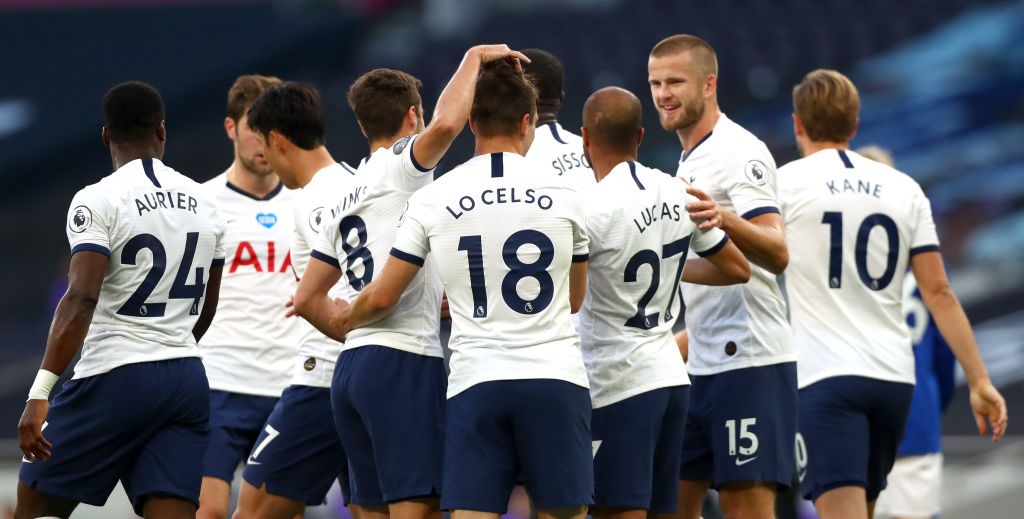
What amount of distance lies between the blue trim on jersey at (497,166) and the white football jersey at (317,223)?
→ 63cm

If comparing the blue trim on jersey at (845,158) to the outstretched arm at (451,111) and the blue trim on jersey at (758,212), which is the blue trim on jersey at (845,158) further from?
the outstretched arm at (451,111)

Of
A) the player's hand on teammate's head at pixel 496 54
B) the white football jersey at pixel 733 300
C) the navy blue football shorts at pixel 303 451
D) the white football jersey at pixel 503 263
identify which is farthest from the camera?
the navy blue football shorts at pixel 303 451

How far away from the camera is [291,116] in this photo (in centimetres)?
630

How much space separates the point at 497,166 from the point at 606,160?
0.70 m

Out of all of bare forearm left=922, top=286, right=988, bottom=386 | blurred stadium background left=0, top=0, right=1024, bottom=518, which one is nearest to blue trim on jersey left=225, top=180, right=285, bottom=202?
bare forearm left=922, top=286, right=988, bottom=386

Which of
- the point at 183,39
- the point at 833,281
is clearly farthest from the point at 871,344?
Answer: the point at 183,39

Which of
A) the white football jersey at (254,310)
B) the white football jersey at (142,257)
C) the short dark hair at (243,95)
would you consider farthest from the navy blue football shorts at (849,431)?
the short dark hair at (243,95)

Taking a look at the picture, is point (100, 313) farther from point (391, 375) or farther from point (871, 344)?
point (871, 344)

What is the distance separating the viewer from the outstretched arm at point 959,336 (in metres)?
6.49

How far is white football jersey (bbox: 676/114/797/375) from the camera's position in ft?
20.4

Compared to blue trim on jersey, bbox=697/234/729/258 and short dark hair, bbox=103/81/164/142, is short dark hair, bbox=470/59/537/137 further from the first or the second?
short dark hair, bbox=103/81/164/142

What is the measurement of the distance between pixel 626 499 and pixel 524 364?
83 centimetres

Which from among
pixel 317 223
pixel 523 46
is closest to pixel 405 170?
pixel 317 223

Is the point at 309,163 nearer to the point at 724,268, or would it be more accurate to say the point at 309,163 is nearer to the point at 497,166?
the point at 497,166
